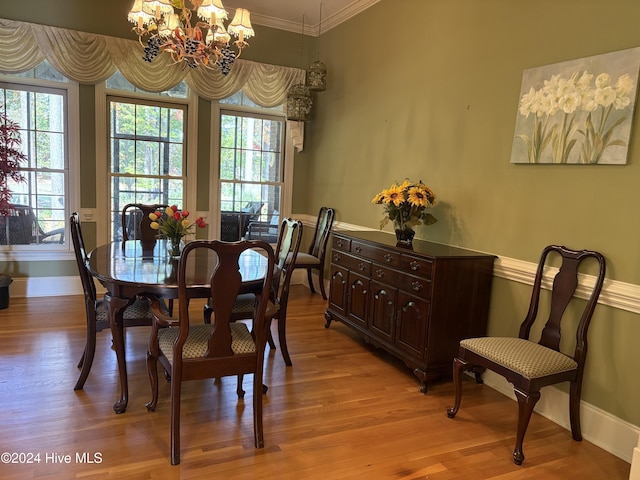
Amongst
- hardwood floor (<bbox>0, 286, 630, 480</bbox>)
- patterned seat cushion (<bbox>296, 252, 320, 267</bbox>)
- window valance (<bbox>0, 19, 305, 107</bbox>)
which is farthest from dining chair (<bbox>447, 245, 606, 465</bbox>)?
window valance (<bbox>0, 19, 305, 107</bbox>)

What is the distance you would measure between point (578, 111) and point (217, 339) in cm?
235

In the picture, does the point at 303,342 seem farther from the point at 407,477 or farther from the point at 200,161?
the point at 200,161

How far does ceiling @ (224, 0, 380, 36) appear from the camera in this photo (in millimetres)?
4906

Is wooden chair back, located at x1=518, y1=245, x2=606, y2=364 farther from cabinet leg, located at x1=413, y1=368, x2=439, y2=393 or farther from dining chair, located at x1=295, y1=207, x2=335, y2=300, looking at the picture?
dining chair, located at x1=295, y1=207, x2=335, y2=300

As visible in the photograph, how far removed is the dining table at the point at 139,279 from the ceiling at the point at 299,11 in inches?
128

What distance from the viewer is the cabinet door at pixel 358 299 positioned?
12.0 ft

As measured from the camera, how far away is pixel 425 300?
3014 millimetres

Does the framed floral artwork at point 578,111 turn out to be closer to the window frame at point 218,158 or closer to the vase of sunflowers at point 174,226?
the vase of sunflowers at point 174,226

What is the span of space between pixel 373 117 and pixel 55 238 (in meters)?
3.63

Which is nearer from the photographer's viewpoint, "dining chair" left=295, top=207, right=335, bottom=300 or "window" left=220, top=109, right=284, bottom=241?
"dining chair" left=295, top=207, right=335, bottom=300

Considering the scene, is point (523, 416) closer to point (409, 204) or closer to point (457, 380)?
point (457, 380)

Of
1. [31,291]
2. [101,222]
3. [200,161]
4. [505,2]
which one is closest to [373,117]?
[505,2]

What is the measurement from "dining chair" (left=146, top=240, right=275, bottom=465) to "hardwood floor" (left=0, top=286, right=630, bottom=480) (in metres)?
0.20

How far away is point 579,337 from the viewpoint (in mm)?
2527
